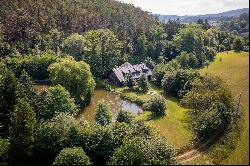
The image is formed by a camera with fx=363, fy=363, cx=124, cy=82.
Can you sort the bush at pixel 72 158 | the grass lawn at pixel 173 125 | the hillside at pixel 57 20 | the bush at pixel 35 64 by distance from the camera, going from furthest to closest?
the hillside at pixel 57 20 → the bush at pixel 35 64 → the grass lawn at pixel 173 125 → the bush at pixel 72 158

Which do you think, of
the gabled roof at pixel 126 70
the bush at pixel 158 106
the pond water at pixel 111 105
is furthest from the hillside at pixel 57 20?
the bush at pixel 158 106

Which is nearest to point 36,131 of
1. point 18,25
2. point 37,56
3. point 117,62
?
point 37,56

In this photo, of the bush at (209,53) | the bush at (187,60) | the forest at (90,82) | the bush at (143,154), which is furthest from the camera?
the bush at (209,53)

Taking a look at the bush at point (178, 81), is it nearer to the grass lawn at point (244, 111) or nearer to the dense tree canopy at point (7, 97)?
the grass lawn at point (244, 111)

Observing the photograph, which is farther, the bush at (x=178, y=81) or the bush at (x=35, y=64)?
the bush at (x=35, y=64)

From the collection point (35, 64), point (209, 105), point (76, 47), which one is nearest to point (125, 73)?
point (76, 47)

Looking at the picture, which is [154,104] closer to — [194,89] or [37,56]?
[194,89]

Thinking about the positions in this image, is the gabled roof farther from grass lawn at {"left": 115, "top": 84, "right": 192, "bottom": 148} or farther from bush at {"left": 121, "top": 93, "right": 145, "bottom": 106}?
grass lawn at {"left": 115, "top": 84, "right": 192, "bottom": 148}

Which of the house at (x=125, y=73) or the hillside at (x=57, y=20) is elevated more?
the hillside at (x=57, y=20)
